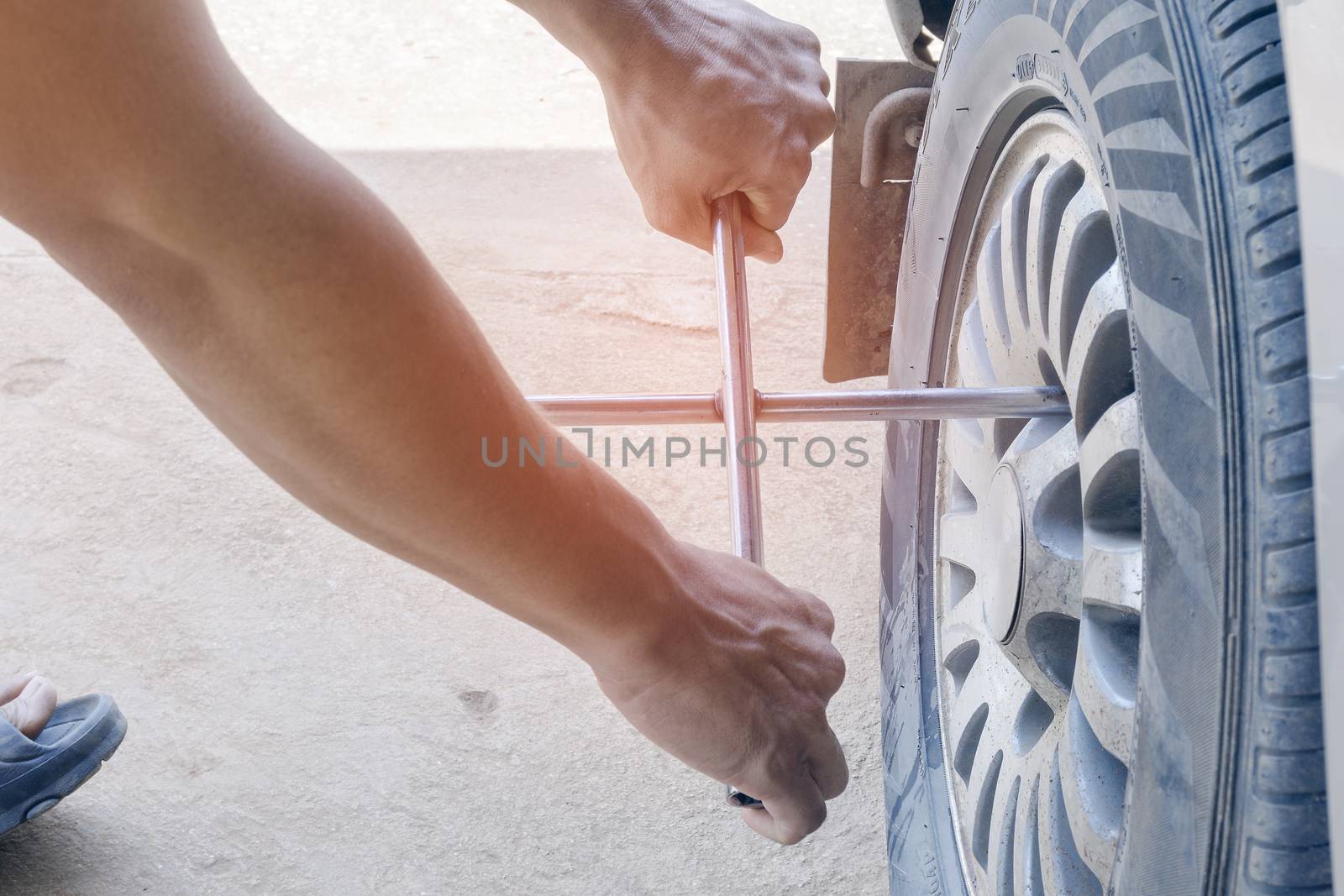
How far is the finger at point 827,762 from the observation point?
35.9 inches

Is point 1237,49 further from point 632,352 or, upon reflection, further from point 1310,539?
point 632,352

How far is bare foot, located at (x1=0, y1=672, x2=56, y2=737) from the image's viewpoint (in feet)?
5.32

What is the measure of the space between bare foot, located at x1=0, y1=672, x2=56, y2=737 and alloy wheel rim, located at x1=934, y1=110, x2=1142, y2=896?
1213mm

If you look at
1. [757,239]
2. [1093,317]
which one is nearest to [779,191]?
[757,239]

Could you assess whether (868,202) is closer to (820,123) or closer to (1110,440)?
(820,123)

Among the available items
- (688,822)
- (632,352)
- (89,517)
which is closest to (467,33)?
(632,352)

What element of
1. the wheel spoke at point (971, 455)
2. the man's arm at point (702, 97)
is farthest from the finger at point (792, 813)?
the man's arm at point (702, 97)

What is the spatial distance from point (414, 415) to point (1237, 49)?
0.52 m

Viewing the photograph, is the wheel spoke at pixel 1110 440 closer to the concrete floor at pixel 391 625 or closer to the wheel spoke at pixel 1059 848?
the wheel spoke at pixel 1059 848

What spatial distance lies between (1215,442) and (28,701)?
1584 mm

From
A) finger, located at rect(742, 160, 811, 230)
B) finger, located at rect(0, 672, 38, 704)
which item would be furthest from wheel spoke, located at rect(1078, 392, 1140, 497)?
finger, located at rect(0, 672, 38, 704)

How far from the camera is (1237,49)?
684 mm

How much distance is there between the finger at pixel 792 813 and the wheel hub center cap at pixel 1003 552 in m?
0.31

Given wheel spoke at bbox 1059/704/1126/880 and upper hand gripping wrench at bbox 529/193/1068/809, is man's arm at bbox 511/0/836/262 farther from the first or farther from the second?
wheel spoke at bbox 1059/704/1126/880
